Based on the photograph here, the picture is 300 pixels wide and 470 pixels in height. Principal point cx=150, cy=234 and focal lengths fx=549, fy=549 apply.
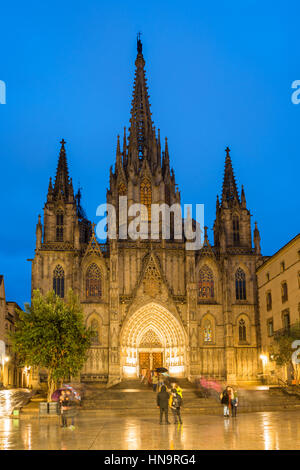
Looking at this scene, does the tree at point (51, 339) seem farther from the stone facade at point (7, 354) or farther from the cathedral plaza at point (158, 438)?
the stone facade at point (7, 354)

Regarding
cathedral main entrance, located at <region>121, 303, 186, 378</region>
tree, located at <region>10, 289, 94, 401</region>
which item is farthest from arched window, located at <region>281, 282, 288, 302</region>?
tree, located at <region>10, 289, 94, 401</region>

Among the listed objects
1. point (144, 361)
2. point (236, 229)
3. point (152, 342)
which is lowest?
point (144, 361)

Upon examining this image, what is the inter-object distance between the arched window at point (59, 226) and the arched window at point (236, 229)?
17.1 m

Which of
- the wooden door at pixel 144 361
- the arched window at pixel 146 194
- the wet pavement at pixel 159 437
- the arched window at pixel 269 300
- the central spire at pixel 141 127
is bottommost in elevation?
the wet pavement at pixel 159 437

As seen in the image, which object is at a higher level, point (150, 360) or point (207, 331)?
point (207, 331)

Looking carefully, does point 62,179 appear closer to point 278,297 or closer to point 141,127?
point 141,127

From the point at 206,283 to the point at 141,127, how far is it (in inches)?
777

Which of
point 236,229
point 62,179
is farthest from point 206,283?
point 62,179

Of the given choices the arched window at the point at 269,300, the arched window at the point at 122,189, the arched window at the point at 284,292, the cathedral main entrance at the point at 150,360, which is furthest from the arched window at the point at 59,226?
the arched window at the point at 284,292

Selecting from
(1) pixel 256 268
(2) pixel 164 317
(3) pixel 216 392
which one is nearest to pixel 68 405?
(3) pixel 216 392

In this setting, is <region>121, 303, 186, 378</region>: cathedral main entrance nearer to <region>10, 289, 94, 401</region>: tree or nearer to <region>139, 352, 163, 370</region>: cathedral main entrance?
<region>139, 352, 163, 370</region>: cathedral main entrance

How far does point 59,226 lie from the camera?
5322 cm

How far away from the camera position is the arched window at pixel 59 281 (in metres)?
50.7

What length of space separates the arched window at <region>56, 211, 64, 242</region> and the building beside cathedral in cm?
9
